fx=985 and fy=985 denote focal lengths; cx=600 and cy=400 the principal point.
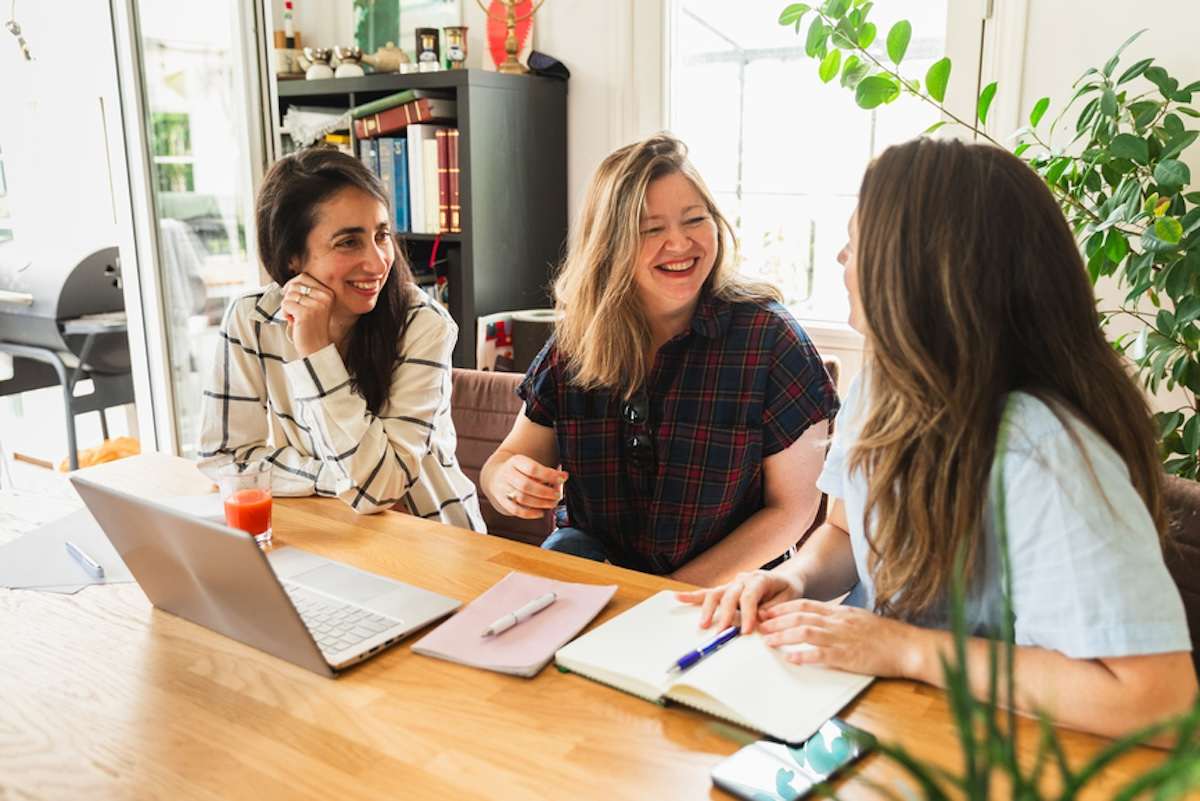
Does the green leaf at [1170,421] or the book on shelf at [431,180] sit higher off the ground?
the book on shelf at [431,180]

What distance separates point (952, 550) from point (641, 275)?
33.4 inches

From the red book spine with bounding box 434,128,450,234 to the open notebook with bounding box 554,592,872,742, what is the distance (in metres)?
2.17

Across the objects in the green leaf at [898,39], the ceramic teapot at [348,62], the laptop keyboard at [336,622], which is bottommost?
the laptop keyboard at [336,622]

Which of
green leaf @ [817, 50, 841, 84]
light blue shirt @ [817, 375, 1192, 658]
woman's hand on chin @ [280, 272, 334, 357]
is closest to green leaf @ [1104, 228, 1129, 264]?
green leaf @ [817, 50, 841, 84]

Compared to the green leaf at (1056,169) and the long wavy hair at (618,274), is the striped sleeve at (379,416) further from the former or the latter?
the green leaf at (1056,169)

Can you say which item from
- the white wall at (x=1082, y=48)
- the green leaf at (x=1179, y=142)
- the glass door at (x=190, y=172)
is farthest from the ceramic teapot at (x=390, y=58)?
the green leaf at (x=1179, y=142)

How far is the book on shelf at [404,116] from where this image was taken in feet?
9.95

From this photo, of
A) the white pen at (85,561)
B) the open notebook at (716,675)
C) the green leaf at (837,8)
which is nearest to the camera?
the open notebook at (716,675)

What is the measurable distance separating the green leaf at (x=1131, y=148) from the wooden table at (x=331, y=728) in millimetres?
1400

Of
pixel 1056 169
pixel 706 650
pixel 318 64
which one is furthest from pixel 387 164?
pixel 706 650

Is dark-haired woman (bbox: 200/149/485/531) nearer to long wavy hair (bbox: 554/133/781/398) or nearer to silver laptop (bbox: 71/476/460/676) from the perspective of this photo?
long wavy hair (bbox: 554/133/781/398)

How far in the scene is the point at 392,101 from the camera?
3.07 metres

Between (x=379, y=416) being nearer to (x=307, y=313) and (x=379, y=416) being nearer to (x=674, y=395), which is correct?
(x=307, y=313)

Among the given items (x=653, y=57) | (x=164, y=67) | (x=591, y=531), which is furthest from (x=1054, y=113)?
(x=164, y=67)
